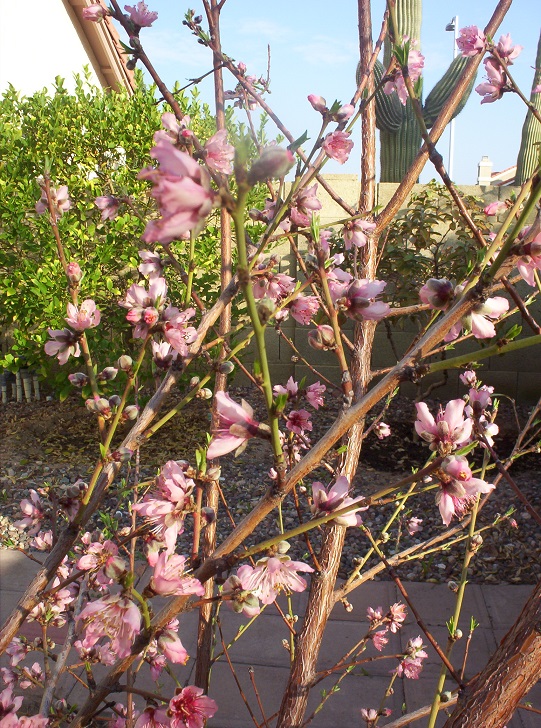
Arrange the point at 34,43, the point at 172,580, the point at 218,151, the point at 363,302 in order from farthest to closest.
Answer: the point at 34,43 < the point at 218,151 < the point at 363,302 < the point at 172,580

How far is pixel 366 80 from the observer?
4.89ft

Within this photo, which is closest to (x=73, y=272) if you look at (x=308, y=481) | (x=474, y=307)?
(x=474, y=307)

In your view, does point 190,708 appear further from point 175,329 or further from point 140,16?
point 140,16

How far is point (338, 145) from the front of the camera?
4.08 ft

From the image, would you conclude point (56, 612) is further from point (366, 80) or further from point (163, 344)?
point (366, 80)

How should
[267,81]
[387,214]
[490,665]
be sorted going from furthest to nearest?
[267,81] < [387,214] < [490,665]

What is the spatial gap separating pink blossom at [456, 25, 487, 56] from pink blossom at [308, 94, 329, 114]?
1.51ft

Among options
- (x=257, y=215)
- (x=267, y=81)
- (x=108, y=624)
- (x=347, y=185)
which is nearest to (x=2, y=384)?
(x=347, y=185)

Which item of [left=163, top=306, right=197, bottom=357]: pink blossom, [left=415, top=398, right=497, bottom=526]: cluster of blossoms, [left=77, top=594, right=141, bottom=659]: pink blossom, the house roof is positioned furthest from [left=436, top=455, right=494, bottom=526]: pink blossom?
the house roof

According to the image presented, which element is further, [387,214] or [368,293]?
[387,214]

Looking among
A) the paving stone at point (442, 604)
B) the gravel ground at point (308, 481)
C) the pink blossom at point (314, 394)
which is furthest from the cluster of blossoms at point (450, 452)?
the gravel ground at point (308, 481)

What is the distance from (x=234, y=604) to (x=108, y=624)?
14 cm

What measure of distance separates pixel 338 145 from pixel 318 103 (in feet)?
0.70

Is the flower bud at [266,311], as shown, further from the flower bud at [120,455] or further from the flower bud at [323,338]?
the flower bud at [120,455]
